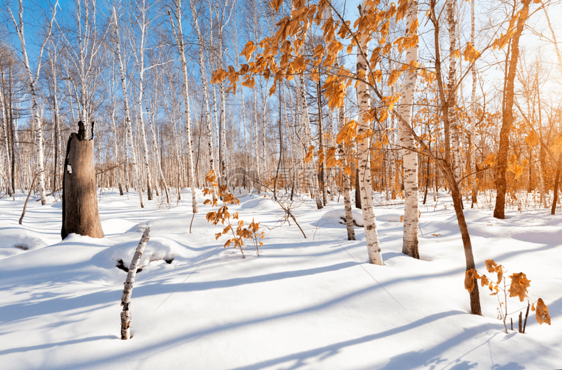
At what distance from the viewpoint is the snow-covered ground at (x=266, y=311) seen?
144 centimetres

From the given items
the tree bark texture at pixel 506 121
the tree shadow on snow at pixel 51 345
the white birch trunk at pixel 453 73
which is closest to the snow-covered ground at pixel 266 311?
the tree shadow on snow at pixel 51 345

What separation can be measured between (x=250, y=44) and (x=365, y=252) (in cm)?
292

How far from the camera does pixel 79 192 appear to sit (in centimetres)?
388

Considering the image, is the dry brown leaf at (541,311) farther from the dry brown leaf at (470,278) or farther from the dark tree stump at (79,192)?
the dark tree stump at (79,192)

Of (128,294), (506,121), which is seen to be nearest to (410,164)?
(128,294)

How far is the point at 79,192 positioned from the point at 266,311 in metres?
3.83

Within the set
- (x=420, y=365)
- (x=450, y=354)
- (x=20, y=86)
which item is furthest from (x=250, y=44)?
(x=20, y=86)

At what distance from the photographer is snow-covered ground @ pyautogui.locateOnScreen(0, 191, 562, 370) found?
1436 millimetres

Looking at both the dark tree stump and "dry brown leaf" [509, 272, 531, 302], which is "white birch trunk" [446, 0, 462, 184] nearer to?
"dry brown leaf" [509, 272, 531, 302]

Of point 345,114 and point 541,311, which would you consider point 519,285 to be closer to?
point 541,311

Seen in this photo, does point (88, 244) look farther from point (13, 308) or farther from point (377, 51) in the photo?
point (377, 51)

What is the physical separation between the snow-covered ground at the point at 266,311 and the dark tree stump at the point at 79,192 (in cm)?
50

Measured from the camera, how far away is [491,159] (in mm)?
1687

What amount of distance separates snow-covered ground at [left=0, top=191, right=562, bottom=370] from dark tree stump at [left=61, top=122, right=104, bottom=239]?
50 centimetres
